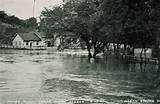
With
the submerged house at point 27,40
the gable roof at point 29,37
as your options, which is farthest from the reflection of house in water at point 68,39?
the gable roof at point 29,37

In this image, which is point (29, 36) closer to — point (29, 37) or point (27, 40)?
point (29, 37)

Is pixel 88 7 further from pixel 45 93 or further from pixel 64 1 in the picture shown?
pixel 45 93

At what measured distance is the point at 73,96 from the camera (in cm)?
1858

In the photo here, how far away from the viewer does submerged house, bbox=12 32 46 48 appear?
127 m

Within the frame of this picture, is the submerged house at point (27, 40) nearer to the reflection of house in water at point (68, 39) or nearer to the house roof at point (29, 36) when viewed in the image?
the house roof at point (29, 36)

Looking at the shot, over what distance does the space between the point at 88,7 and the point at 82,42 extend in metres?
12.6

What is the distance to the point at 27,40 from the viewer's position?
421 ft

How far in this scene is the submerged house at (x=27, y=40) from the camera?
12738 cm

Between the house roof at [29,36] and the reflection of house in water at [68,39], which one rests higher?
the house roof at [29,36]

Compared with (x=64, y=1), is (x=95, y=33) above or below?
below

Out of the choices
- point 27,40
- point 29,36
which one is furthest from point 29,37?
point 27,40

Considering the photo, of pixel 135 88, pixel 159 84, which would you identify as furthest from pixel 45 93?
pixel 159 84

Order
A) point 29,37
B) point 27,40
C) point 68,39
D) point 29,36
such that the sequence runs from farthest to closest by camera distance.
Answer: point 29,36
point 29,37
point 27,40
point 68,39

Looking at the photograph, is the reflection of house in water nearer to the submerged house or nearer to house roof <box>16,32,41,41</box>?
the submerged house
